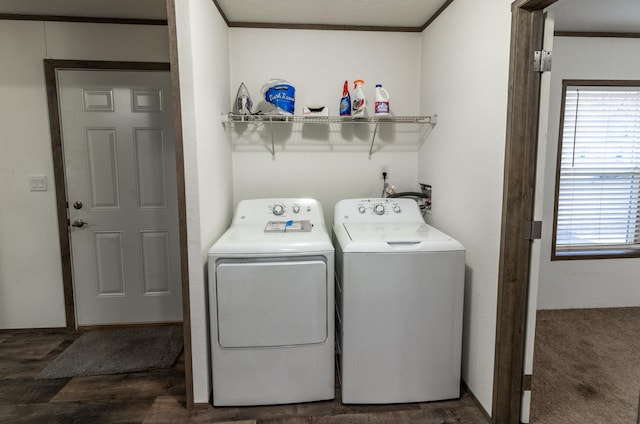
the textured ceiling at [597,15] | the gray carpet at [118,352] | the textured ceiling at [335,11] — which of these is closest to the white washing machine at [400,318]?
the gray carpet at [118,352]

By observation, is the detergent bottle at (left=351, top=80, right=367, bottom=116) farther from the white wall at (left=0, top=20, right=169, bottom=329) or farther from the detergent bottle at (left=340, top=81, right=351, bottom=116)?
the white wall at (left=0, top=20, right=169, bottom=329)

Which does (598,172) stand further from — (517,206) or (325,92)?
(325,92)

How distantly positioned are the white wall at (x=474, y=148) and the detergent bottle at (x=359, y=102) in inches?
18.5

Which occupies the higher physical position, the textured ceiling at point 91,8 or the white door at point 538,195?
the textured ceiling at point 91,8

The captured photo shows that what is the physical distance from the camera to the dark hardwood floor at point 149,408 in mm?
1763

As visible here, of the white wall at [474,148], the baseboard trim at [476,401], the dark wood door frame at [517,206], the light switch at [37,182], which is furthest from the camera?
the light switch at [37,182]

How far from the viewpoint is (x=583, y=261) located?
9.50 feet

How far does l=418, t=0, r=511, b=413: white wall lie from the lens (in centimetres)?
162

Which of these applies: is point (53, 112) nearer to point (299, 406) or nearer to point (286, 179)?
point (286, 179)

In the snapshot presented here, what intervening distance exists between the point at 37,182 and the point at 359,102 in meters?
2.33

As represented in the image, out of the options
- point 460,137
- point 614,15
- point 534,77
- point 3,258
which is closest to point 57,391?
point 3,258

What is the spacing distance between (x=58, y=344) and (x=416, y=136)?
9.63ft

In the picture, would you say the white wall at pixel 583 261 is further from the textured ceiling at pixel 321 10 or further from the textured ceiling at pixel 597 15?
the textured ceiling at pixel 321 10

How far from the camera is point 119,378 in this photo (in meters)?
2.10
